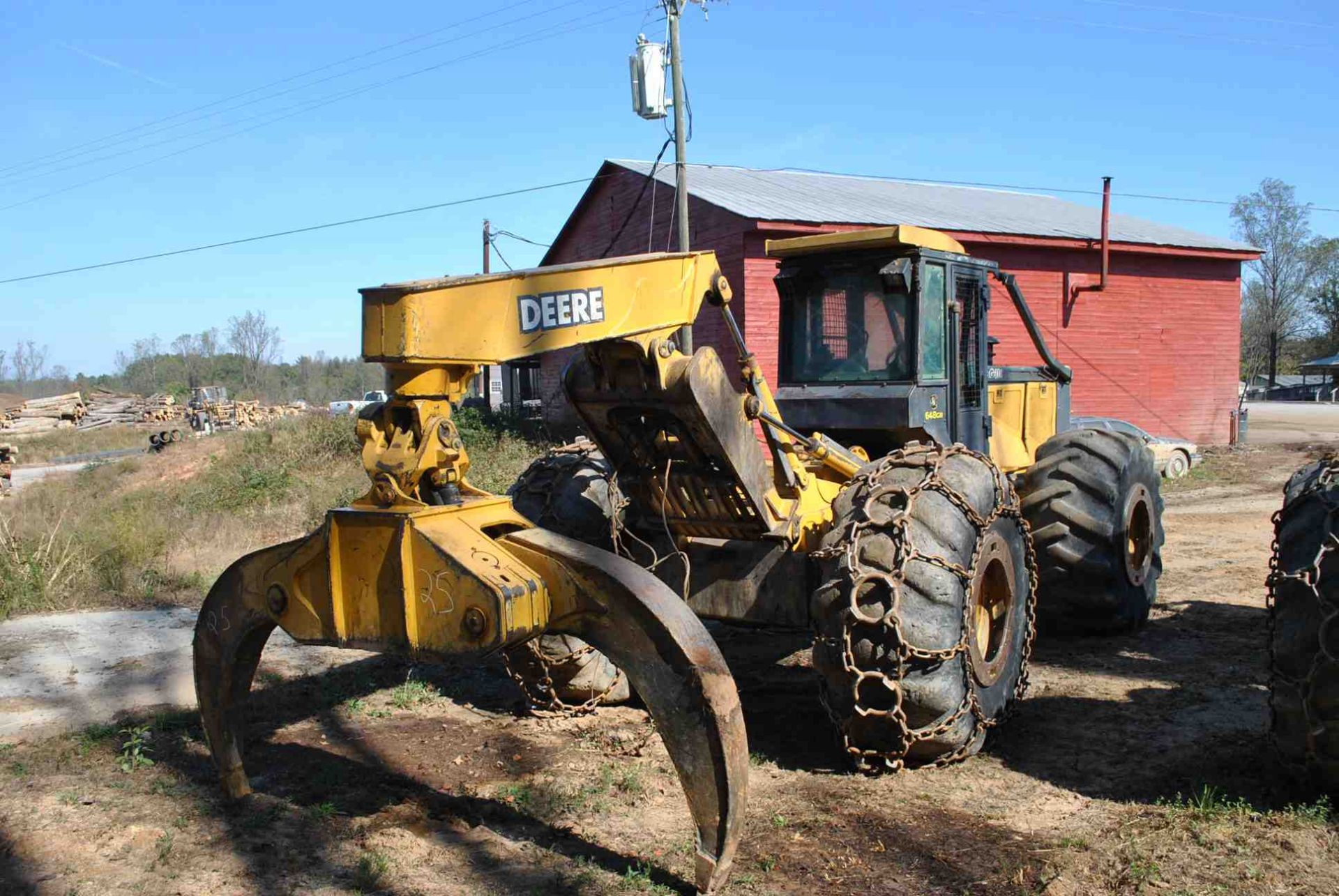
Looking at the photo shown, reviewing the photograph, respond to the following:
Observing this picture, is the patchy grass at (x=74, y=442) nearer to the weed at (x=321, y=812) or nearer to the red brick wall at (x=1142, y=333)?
the red brick wall at (x=1142, y=333)

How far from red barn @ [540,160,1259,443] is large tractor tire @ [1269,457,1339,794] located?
12.6 meters

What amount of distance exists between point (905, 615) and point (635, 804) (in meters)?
1.41

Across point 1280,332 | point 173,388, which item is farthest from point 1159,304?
point 1280,332

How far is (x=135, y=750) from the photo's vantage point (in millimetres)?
5297

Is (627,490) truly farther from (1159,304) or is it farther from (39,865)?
(1159,304)

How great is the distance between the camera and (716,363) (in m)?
4.70

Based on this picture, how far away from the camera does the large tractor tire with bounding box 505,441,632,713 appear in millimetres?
5926

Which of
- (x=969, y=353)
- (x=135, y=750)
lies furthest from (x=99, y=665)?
(x=969, y=353)

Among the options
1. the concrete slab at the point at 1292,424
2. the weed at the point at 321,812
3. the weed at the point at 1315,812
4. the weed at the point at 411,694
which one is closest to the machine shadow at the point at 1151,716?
the weed at the point at 1315,812

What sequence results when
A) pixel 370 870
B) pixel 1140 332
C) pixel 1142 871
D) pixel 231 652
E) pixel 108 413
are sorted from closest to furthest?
pixel 1142 871
pixel 370 870
pixel 231 652
pixel 1140 332
pixel 108 413

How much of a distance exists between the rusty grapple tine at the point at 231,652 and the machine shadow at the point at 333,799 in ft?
0.83

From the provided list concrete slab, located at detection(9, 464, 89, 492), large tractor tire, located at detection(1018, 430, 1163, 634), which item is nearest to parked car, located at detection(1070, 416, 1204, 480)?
large tractor tire, located at detection(1018, 430, 1163, 634)

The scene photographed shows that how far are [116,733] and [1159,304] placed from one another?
21061 mm

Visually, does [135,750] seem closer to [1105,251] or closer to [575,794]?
[575,794]
